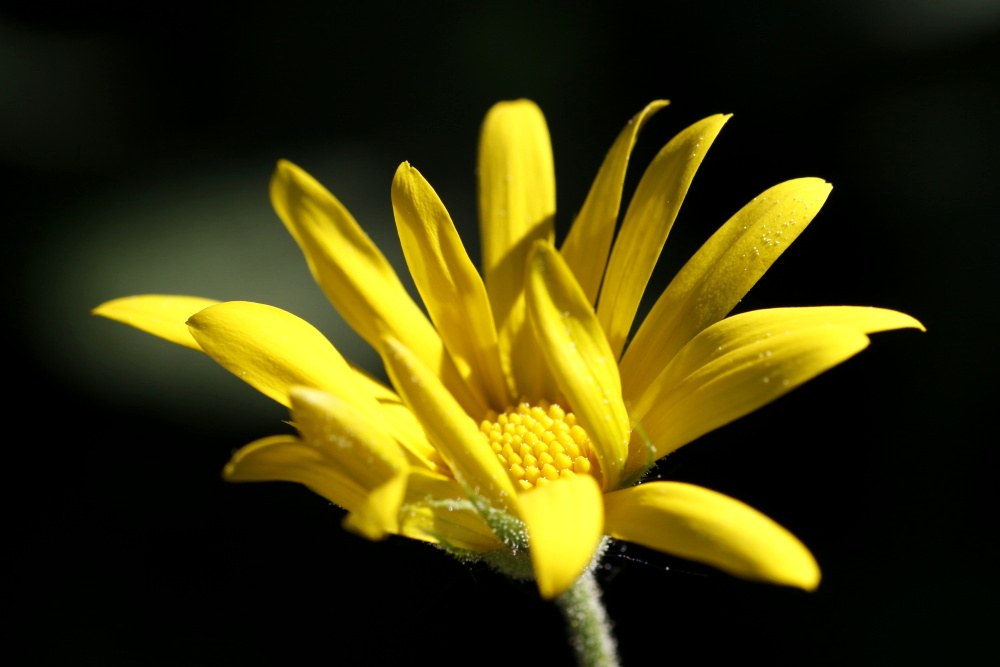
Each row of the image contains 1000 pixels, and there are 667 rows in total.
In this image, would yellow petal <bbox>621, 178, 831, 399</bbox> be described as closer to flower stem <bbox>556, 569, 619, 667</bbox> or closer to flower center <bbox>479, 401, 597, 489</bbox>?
flower center <bbox>479, 401, 597, 489</bbox>

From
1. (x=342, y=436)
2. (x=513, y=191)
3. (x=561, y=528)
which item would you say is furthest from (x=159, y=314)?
(x=561, y=528)

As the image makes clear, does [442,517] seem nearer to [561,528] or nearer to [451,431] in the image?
[451,431]

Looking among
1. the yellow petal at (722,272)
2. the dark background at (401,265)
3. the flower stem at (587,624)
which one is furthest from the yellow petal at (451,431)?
the dark background at (401,265)

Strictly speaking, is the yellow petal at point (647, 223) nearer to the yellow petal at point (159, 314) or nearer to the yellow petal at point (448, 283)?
the yellow petal at point (448, 283)

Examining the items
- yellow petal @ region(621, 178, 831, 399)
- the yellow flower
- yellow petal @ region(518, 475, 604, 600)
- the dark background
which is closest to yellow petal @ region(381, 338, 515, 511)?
the yellow flower

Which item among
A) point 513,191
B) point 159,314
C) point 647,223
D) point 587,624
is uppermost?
→ point 513,191

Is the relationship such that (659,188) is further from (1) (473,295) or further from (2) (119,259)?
(2) (119,259)
